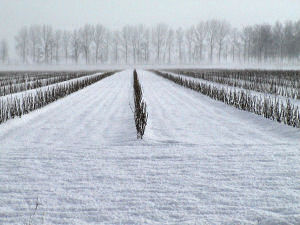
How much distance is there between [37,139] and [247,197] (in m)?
3.89

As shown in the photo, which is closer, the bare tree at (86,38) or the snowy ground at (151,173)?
the snowy ground at (151,173)

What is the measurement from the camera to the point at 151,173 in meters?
3.49

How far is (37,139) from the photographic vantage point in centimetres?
518

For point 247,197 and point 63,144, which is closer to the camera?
point 247,197

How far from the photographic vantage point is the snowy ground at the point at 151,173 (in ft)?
8.20

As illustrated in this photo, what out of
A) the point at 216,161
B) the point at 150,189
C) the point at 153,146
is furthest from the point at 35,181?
the point at 216,161

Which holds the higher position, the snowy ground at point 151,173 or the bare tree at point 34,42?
the bare tree at point 34,42

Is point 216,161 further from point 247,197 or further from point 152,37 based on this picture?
point 152,37

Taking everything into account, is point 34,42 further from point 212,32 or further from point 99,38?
point 212,32

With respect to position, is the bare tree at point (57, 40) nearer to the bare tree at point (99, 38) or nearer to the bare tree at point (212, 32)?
the bare tree at point (99, 38)

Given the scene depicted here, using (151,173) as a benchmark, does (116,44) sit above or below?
above

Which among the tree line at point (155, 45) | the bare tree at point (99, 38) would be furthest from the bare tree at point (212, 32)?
the bare tree at point (99, 38)

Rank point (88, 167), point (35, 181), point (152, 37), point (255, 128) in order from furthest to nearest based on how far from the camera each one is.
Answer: point (152, 37) < point (255, 128) < point (88, 167) < point (35, 181)

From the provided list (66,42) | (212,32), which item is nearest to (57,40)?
(66,42)
